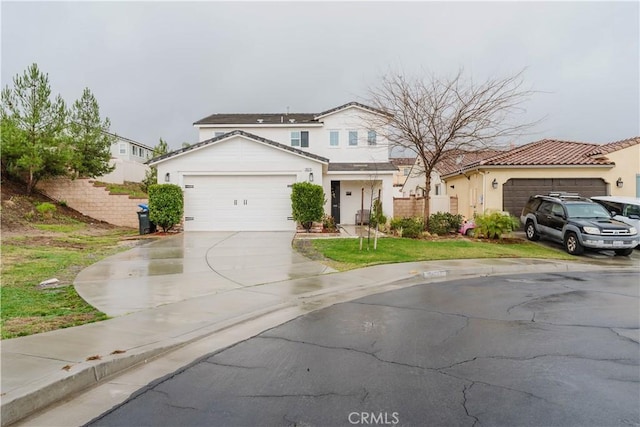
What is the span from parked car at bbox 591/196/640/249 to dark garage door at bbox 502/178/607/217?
304 centimetres

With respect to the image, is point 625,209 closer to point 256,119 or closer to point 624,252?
point 624,252

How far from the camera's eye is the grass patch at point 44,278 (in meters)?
5.93

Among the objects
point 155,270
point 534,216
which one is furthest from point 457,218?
point 155,270

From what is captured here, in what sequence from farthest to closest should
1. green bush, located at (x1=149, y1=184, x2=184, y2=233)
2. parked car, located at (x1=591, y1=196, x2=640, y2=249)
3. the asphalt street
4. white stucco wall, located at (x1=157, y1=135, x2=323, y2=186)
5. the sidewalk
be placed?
Result: white stucco wall, located at (x1=157, y1=135, x2=323, y2=186) → green bush, located at (x1=149, y1=184, x2=184, y2=233) → parked car, located at (x1=591, y1=196, x2=640, y2=249) → the sidewalk → the asphalt street

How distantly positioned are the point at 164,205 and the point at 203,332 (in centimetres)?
1426

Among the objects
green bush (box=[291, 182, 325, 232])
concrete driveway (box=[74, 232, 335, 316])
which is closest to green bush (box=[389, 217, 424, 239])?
green bush (box=[291, 182, 325, 232])

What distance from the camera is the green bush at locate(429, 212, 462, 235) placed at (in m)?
18.7

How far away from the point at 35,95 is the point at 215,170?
10.9 meters

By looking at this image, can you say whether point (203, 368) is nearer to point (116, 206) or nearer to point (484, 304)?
point (484, 304)

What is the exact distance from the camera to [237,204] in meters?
20.7

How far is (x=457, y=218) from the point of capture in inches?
763

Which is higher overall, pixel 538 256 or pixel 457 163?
pixel 457 163

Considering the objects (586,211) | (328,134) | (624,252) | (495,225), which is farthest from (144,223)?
(624,252)
